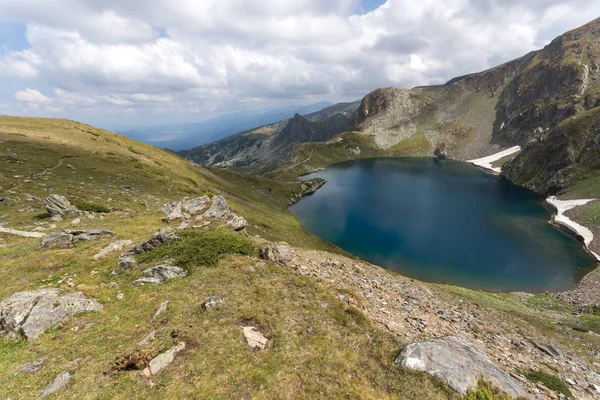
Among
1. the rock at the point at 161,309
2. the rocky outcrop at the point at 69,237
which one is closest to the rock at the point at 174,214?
the rocky outcrop at the point at 69,237

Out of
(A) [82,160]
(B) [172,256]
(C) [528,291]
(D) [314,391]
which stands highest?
(A) [82,160]

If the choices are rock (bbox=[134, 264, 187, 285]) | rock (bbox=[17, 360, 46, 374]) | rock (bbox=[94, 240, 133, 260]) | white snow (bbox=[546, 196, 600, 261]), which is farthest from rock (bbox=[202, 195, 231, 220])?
white snow (bbox=[546, 196, 600, 261])

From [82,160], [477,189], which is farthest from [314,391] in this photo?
[477,189]

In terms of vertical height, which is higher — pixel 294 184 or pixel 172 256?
pixel 172 256

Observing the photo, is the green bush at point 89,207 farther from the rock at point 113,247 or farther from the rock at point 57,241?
the rock at point 113,247

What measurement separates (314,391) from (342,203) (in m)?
105

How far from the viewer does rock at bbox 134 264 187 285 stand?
19422 mm

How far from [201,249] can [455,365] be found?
20.0 metres

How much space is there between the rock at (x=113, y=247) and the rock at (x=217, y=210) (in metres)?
10.2

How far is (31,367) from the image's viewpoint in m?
12.0

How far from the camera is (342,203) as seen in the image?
115375mm

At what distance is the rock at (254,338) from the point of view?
46.8ft

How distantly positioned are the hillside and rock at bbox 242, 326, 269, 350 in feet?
0.28

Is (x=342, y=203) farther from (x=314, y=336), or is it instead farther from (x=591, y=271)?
(x=314, y=336)
